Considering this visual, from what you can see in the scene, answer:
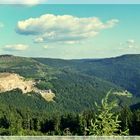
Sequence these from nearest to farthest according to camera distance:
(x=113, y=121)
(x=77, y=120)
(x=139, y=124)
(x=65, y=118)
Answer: (x=113, y=121) < (x=139, y=124) < (x=77, y=120) < (x=65, y=118)

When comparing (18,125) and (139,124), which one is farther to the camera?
(18,125)

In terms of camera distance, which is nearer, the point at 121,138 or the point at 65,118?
the point at 121,138

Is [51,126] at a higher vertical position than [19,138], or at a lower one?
lower

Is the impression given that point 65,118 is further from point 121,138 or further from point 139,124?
point 121,138

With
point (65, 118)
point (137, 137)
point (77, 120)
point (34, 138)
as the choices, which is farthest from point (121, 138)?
point (65, 118)

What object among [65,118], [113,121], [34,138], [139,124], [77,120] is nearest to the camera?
[34,138]

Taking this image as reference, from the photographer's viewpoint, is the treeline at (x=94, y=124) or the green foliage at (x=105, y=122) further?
the treeline at (x=94, y=124)

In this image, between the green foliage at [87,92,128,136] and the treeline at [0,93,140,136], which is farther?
the treeline at [0,93,140,136]

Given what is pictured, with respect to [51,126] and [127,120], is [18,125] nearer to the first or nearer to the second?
[51,126]

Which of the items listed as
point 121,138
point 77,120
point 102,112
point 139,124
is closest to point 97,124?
point 102,112
